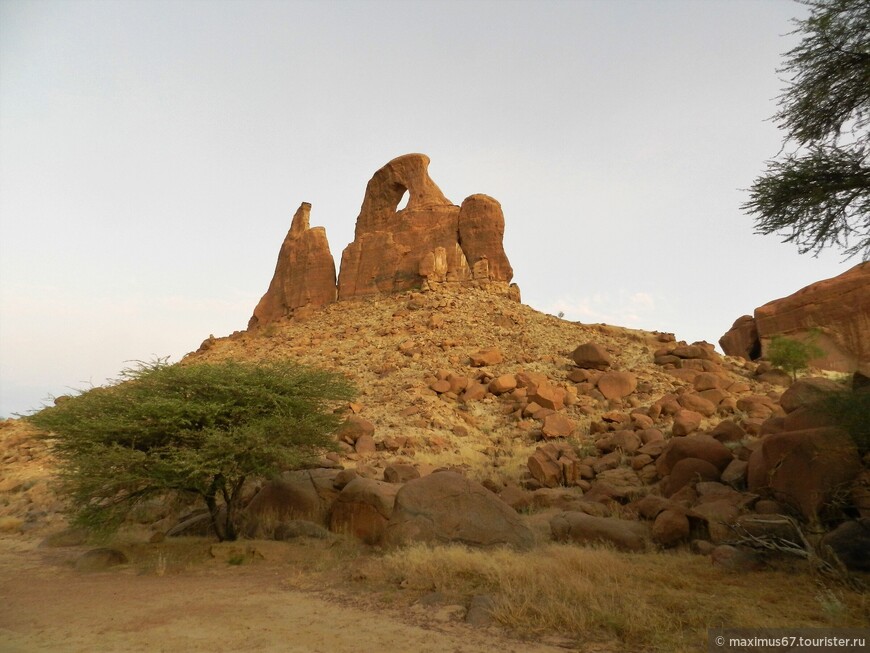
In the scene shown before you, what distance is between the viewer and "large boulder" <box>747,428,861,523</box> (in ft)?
29.6

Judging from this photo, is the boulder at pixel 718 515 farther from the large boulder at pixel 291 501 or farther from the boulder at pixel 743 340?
the boulder at pixel 743 340

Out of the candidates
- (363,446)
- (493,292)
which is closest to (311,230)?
(493,292)

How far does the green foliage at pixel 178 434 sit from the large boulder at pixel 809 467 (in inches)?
352

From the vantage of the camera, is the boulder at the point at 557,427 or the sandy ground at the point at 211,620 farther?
the boulder at the point at 557,427

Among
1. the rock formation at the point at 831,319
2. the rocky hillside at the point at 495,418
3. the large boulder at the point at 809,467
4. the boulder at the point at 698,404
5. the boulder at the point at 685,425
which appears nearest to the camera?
the large boulder at the point at 809,467

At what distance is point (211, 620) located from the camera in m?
7.12

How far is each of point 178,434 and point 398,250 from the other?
30.0 meters

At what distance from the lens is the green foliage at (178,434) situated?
34.8ft

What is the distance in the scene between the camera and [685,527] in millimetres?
10367

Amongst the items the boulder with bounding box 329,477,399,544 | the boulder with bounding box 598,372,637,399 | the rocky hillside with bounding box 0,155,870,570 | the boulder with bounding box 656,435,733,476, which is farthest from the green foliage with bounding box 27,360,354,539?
the boulder with bounding box 598,372,637,399

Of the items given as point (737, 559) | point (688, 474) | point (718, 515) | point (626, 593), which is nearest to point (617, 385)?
point (688, 474)

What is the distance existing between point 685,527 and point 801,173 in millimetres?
6218

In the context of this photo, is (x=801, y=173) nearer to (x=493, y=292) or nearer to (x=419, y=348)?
(x=419, y=348)

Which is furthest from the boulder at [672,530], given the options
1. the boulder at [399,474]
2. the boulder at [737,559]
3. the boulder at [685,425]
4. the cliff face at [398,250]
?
the cliff face at [398,250]
